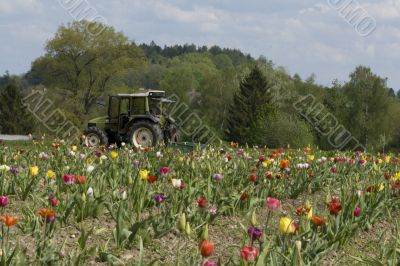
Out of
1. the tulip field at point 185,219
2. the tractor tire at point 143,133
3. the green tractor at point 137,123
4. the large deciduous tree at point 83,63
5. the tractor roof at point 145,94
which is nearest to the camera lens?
the tulip field at point 185,219

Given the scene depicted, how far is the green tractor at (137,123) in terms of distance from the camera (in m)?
15.8

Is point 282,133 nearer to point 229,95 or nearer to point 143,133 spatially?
point 143,133

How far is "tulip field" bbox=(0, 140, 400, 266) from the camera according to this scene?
300cm

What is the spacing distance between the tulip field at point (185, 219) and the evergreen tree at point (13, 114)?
40.8 m

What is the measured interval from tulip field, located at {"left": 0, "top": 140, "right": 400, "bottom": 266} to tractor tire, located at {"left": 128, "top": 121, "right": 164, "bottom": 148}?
836 cm

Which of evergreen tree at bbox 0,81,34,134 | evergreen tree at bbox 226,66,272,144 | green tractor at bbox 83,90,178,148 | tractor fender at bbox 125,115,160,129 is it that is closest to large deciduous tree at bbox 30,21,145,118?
evergreen tree at bbox 0,81,34,134

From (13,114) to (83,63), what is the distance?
858cm

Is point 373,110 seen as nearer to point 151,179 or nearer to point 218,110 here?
point 218,110

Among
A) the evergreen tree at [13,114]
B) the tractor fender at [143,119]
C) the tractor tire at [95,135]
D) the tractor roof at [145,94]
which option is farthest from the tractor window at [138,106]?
the evergreen tree at [13,114]

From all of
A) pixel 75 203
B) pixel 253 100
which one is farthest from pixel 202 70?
pixel 75 203

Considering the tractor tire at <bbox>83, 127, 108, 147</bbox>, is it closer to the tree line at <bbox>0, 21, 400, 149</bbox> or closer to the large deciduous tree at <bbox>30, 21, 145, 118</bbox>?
the tree line at <bbox>0, 21, 400, 149</bbox>

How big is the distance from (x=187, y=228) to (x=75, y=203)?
1794 mm

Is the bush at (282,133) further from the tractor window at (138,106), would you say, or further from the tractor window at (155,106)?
the tractor window at (138,106)

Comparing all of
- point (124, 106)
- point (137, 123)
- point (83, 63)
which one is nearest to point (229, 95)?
point (83, 63)
